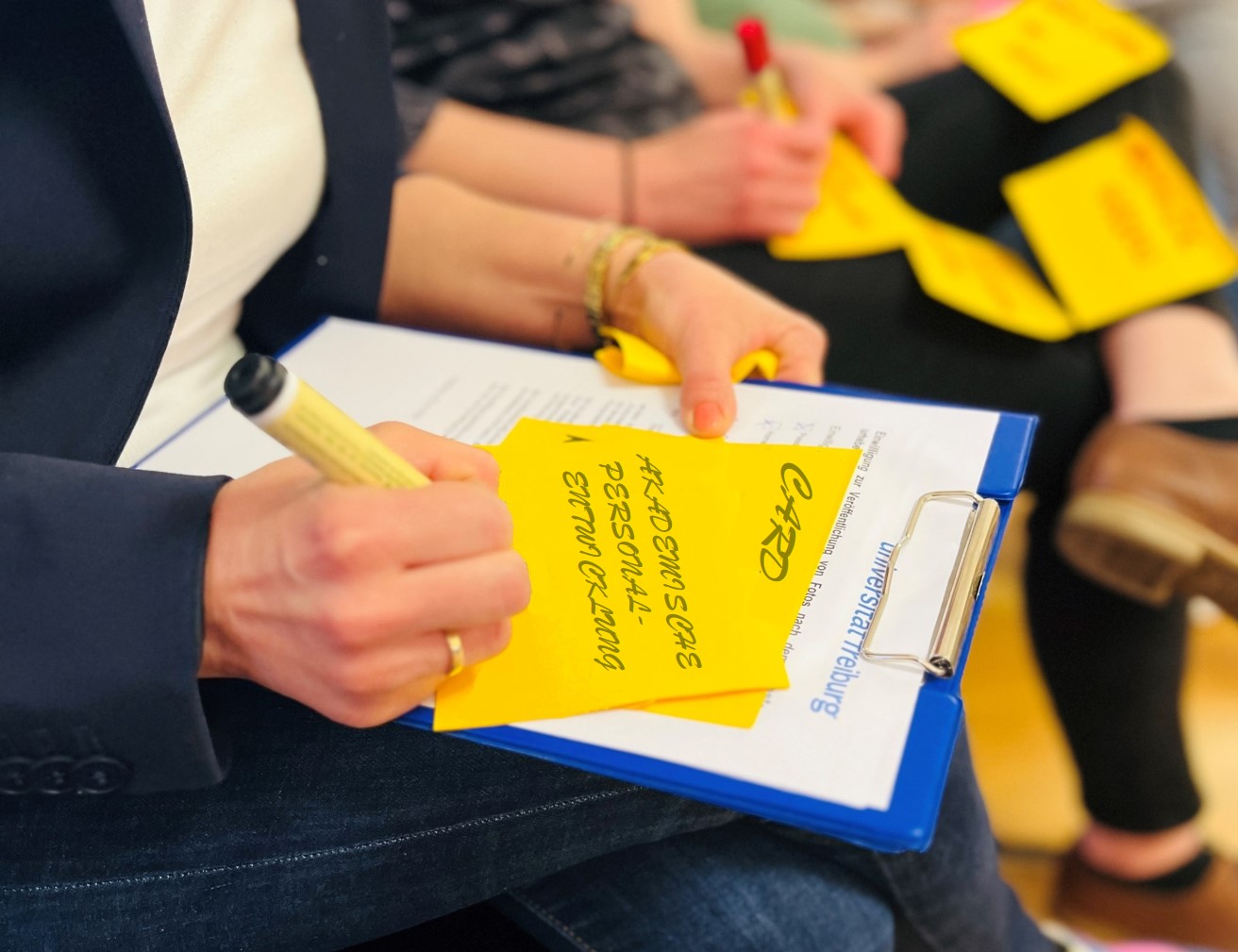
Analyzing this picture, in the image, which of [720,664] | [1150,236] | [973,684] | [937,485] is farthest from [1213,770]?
[720,664]

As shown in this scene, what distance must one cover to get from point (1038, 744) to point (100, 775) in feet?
3.13

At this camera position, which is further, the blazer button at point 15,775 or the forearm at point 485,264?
the forearm at point 485,264

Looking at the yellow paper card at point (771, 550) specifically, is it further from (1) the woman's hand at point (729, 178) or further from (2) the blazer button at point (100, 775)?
(1) the woman's hand at point (729, 178)

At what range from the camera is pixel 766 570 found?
0.44 metres

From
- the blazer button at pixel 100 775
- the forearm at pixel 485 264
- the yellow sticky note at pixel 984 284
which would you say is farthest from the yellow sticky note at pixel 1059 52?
the blazer button at pixel 100 775

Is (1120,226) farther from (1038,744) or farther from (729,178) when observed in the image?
(1038,744)

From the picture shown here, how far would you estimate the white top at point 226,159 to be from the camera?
1.78 ft

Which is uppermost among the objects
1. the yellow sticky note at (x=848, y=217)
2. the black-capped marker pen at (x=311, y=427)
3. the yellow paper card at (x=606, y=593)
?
the black-capped marker pen at (x=311, y=427)

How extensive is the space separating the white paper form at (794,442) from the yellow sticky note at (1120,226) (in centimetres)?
36

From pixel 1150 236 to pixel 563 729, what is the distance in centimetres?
68

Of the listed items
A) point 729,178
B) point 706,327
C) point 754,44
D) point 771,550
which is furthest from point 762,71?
point 771,550

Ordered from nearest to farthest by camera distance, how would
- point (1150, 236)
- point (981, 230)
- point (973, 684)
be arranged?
point (1150, 236), point (981, 230), point (973, 684)

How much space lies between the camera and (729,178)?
815 mm

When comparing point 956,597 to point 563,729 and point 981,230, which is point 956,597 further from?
point 981,230
